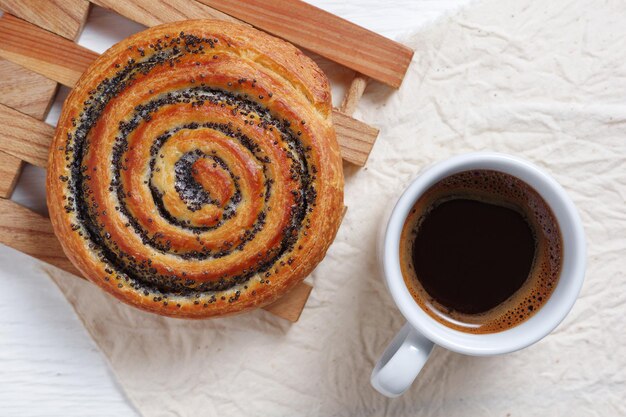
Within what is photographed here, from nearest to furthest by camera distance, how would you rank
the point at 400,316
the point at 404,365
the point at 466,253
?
the point at 404,365 < the point at 466,253 < the point at 400,316

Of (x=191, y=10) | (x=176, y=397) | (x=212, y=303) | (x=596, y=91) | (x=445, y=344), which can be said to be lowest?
(x=176, y=397)

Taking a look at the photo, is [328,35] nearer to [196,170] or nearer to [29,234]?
[196,170]

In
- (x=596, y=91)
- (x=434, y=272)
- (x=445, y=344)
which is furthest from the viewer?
(x=596, y=91)

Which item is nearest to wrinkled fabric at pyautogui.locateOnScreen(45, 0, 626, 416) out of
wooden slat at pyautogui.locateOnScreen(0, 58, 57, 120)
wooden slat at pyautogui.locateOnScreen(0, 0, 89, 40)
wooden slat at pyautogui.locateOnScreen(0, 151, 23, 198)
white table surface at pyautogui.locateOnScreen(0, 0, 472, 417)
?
white table surface at pyautogui.locateOnScreen(0, 0, 472, 417)

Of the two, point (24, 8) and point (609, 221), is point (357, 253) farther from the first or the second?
point (24, 8)

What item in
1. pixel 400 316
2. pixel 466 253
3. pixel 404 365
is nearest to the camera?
pixel 404 365

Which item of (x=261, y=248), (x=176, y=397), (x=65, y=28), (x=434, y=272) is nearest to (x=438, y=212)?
(x=434, y=272)

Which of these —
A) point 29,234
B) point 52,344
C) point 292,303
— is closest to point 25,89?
point 29,234
